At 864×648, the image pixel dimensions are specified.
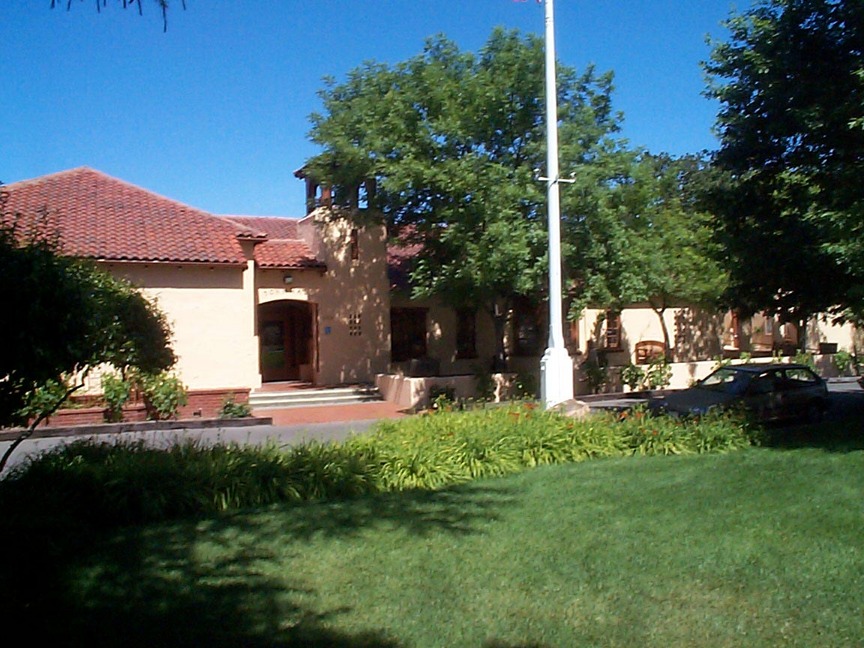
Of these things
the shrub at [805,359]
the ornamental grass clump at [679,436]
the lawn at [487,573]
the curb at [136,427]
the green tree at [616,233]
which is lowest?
the lawn at [487,573]

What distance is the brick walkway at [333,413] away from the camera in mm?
18609

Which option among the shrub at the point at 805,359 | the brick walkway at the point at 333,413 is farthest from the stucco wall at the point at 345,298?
the shrub at the point at 805,359

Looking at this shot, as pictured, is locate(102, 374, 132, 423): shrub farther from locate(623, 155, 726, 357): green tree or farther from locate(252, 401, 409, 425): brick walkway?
locate(623, 155, 726, 357): green tree

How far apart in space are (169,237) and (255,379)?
170 inches

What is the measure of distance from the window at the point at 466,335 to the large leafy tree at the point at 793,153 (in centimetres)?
1276

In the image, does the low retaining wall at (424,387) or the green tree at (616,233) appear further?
the low retaining wall at (424,387)

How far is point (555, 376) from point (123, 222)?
1291 cm

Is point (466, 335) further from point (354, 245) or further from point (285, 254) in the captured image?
point (285, 254)

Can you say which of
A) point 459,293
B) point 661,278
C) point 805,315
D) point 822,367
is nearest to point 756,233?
point 805,315

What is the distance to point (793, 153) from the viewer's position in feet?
41.2

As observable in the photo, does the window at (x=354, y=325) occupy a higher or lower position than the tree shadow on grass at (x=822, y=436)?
higher

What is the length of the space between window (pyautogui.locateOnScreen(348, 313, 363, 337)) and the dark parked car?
34.2 feet

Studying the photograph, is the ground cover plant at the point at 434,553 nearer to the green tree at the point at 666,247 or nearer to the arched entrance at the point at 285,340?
the green tree at the point at 666,247

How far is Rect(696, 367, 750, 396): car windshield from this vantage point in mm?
15438
